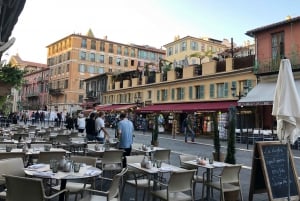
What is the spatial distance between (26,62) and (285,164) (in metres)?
113

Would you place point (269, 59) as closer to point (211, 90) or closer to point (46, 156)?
point (211, 90)

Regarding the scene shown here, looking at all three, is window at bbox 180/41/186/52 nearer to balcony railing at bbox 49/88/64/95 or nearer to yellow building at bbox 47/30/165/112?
yellow building at bbox 47/30/165/112

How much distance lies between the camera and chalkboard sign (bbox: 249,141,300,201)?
6.59 meters

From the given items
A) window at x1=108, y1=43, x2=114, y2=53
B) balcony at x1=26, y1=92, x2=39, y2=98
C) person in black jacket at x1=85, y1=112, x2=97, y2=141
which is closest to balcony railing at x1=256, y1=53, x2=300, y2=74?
person in black jacket at x1=85, y1=112, x2=97, y2=141

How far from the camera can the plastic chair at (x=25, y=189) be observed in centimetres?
428

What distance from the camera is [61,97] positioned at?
7106 centimetres

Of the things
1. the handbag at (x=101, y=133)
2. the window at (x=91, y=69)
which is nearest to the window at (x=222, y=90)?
A: the handbag at (x=101, y=133)

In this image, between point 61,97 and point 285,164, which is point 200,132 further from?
point 61,97

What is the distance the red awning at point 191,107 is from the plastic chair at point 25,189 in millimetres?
22859

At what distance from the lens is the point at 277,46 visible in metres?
25.5

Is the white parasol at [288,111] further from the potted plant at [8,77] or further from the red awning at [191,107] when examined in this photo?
the red awning at [191,107]

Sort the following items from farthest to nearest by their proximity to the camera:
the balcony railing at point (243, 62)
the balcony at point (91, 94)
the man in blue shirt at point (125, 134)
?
the balcony at point (91, 94) → the balcony railing at point (243, 62) → the man in blue shirt at point (125, 134)

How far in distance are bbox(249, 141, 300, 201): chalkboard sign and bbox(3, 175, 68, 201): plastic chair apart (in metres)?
4.20

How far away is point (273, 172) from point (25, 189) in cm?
469
